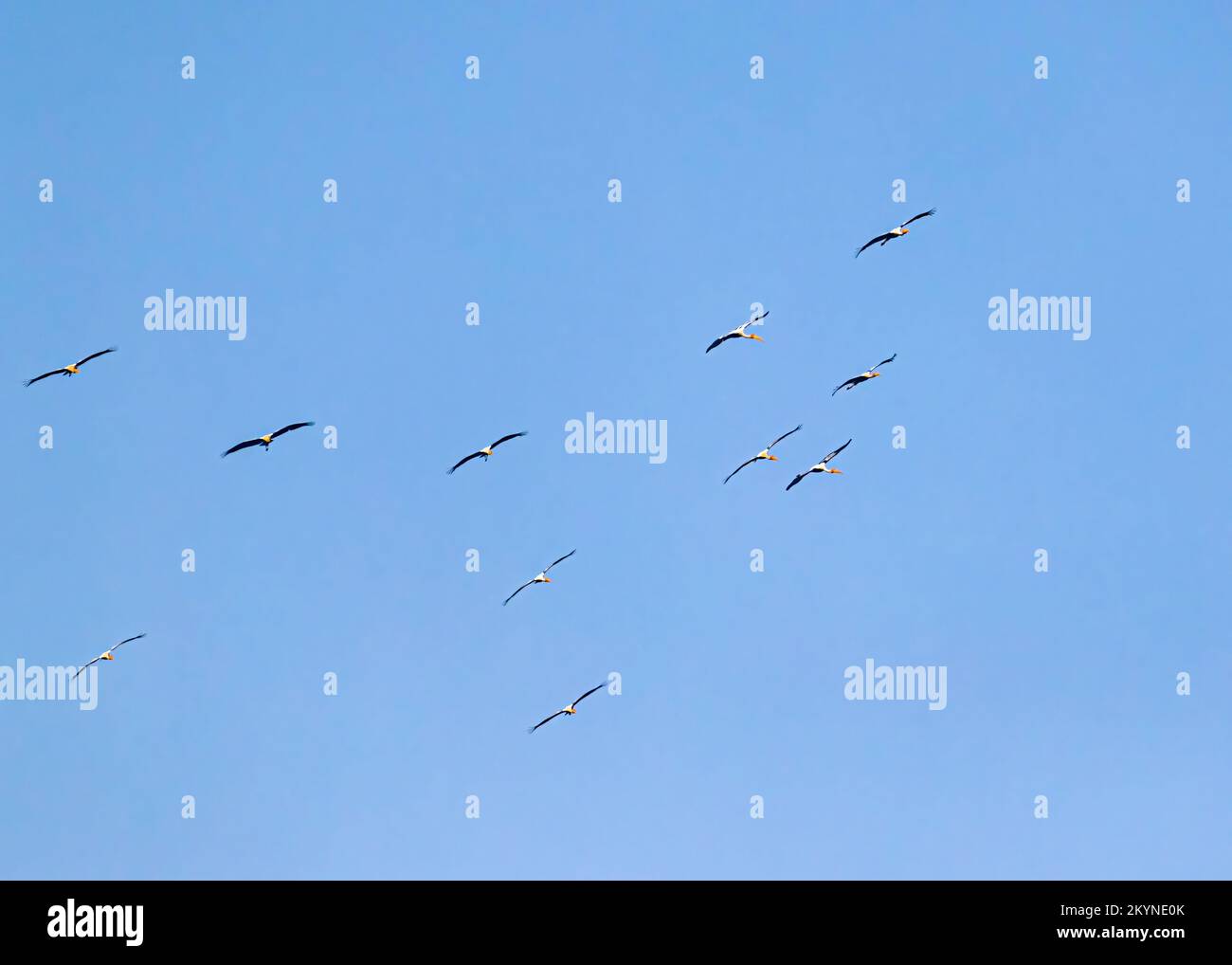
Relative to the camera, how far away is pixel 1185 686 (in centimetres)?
8031
